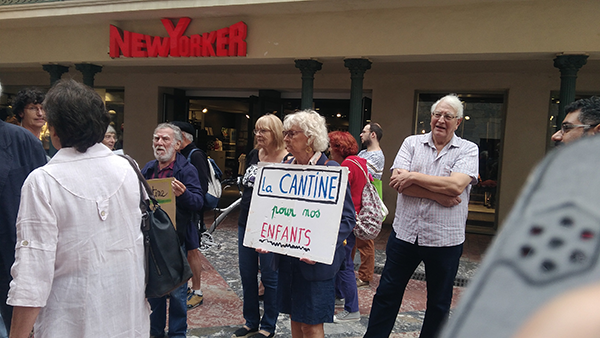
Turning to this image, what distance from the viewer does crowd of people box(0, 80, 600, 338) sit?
1.74 metres

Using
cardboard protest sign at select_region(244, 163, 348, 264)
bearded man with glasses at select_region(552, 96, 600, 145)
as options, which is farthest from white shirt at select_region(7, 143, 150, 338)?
bearded man with glasses at select_region(552, 96, 600, 145)

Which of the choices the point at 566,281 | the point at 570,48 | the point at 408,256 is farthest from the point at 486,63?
the point at 566,281

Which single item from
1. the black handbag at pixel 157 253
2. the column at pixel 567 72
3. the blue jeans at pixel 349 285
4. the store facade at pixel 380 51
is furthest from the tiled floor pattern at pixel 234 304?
the store facade at pixel 380 51

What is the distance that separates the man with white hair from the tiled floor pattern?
1798mm

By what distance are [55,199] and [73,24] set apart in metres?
9.14

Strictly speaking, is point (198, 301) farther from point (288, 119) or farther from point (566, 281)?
point (566, 281)

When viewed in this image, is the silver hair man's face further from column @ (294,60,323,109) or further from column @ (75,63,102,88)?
column @ (75,63,102,88)

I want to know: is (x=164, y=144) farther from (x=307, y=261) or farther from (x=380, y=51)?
(x=380, y=51)

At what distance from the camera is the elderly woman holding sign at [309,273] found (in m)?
2.65

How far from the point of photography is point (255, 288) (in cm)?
378

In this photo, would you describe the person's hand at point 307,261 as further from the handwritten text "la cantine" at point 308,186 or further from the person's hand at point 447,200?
the person's hand at point 447,200

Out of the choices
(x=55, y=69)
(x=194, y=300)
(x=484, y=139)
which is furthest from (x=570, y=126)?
(x=55, y=69)

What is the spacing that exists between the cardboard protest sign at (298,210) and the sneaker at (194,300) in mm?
2056

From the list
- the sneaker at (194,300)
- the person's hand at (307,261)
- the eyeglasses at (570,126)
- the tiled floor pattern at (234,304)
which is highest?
the eyeglasses at (570,126)
